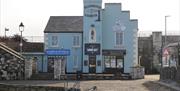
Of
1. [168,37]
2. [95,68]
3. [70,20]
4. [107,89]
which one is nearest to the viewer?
[107,89]

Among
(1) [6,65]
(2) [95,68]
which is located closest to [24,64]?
(1) [6,65]

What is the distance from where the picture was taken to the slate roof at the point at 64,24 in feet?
206

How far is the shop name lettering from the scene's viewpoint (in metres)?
60.4

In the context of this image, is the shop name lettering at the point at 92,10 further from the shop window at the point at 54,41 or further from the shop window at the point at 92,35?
the shop window at the point at 54,41

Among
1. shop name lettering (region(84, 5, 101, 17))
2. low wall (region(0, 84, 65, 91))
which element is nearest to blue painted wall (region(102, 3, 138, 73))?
shop name lettering (region(84, 5, 101, 17))

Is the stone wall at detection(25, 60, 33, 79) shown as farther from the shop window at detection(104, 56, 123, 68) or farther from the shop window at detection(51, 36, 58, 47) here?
the shop window at detection(104, 56, 123, 68)

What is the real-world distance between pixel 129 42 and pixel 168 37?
18.6 meters

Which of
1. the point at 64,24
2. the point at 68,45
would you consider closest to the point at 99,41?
the point at 68,45

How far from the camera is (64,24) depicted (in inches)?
2522

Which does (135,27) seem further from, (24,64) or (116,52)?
(24,64)

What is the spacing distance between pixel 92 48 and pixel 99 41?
127 cm

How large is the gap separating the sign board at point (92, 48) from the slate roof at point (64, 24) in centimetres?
268

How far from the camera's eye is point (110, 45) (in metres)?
61.7

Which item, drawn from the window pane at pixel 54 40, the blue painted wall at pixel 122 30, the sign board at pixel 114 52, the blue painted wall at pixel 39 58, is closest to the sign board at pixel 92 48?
the sign board at pixel 114 52
